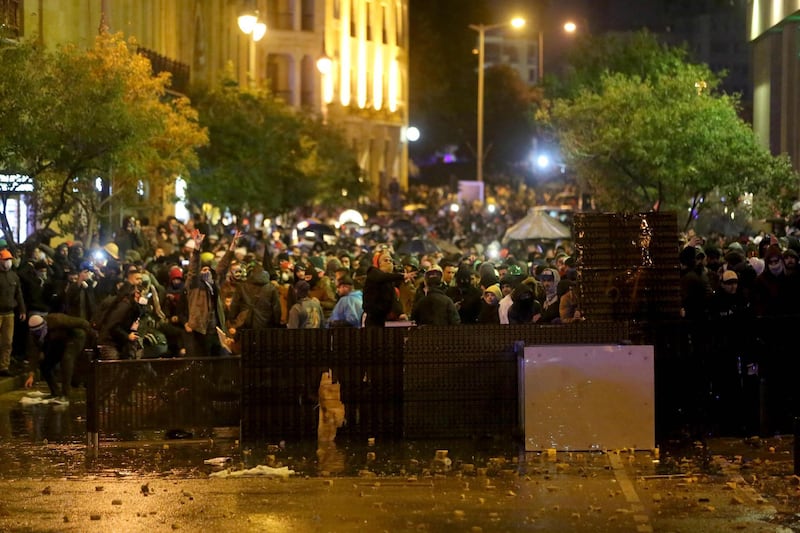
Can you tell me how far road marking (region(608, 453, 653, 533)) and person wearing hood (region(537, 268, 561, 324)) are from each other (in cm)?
326

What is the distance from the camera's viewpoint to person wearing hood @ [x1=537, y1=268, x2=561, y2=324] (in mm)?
17094

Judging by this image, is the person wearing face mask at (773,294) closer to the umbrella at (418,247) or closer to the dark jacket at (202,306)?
the dark jacket at (202,306)

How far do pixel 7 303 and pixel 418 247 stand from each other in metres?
13.6

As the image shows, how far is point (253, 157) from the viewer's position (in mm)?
46656

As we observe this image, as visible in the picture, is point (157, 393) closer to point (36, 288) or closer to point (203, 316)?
point (203, 316)

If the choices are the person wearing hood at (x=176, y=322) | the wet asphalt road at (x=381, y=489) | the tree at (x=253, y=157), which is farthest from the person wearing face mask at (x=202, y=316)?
the tree at (x=253, y=157)

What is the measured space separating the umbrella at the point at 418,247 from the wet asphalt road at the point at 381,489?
17.7 meters

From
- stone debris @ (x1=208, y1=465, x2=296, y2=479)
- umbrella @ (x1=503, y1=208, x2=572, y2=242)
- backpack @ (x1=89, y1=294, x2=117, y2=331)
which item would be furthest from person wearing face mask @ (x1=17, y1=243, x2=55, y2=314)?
umbrella @ (x1=503, y1=208, x2=572, y2=242)

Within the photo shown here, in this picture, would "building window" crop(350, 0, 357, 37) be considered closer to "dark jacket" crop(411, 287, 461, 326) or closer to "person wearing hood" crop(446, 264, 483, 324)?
"person wearing hood" crop(446, 264, 483, 324)

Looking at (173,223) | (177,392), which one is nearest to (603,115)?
(173,223)

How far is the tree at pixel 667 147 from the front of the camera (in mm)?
37219

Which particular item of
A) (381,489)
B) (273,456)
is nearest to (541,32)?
(273,456)

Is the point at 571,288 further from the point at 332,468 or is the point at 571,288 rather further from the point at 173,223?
the point at 173,223

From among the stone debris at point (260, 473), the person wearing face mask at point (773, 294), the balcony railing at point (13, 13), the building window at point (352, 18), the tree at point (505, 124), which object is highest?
the building window at point (352, 18)
